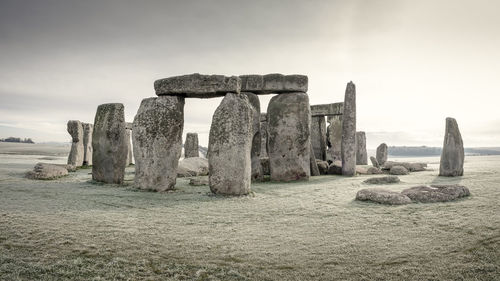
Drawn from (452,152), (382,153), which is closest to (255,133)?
(452,152)

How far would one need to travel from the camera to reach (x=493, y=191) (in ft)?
23.1

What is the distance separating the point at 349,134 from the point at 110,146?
844cm

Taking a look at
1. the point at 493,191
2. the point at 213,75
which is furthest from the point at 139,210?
the point at 493,191

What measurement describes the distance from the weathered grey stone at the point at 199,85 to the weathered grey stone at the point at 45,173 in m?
4.92

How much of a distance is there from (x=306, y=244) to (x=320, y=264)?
52 cm

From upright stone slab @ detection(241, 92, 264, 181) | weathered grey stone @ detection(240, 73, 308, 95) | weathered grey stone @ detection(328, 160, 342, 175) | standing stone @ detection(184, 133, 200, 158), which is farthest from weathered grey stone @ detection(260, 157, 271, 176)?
standing stone @ detection(184, 133, 200, 158)

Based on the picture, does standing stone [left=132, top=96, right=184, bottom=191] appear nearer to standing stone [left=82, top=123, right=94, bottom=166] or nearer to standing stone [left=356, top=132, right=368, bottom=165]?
standing stone [left=82, top=123, right=94, bottom=166]

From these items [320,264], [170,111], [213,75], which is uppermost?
[213,75]

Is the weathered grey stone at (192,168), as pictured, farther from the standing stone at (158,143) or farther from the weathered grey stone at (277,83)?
the standing stone at (158,143)

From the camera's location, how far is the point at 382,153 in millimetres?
20500

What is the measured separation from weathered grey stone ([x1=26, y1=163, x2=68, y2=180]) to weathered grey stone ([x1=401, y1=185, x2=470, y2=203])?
390 inches

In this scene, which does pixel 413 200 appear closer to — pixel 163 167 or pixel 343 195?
pixel 343 195

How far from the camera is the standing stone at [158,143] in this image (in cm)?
806

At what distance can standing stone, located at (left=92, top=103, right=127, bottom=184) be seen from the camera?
31.1 feet
